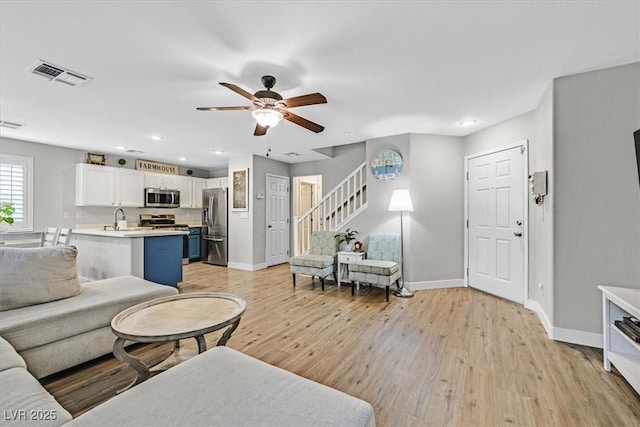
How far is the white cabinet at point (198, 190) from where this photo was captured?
23.2 ft

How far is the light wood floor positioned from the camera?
1726 millimetres

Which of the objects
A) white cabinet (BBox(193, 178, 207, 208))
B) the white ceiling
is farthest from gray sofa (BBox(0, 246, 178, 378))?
white cabinet (BBox(193, 178, 207, 208))

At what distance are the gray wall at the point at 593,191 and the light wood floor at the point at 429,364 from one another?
19.9 inches

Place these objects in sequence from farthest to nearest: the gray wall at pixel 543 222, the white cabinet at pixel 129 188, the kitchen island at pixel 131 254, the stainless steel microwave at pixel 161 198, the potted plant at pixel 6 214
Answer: the stainless steel microwave at pixel 161 198
the white cabinet at pixel 129 188
the potted plant at pixel 6 214
the kitchen island at pixel 131 254
the gray wall at pixel 543 222

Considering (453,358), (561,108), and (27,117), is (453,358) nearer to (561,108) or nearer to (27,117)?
(561,108)

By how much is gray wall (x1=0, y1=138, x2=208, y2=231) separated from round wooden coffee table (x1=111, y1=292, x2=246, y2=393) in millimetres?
4621

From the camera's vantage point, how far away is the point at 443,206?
14.5 feet

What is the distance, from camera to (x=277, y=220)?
650 cm

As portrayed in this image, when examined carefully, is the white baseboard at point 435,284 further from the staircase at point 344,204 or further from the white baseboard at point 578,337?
the white baseboard at point 578,337

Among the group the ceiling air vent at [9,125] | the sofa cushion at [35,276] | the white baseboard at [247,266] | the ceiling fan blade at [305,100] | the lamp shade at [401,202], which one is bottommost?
the white baseboard at [247,266]

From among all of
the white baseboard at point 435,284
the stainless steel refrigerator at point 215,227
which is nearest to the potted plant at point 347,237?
the white baseboard at point 435,284

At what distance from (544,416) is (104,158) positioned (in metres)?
7.27

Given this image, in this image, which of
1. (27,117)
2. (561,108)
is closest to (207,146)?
(27,117)

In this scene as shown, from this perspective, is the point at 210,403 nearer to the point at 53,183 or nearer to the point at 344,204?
the point at 344,204
